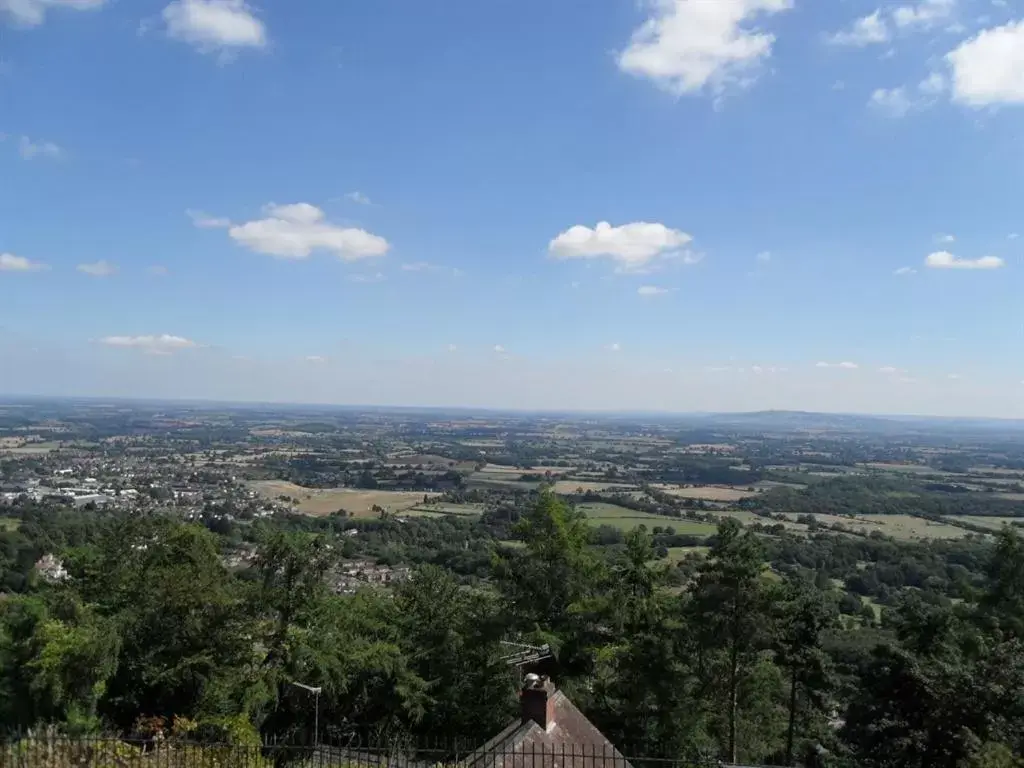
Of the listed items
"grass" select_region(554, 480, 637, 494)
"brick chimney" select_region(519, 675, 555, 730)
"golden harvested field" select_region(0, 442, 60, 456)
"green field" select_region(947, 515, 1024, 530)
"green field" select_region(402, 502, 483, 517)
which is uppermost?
"brick chimney" select_region(519, 675, 555, 730)

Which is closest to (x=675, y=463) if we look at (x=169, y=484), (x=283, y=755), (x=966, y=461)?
(x=966, y=461)

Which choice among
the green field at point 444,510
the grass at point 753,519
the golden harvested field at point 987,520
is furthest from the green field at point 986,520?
the green field at point 444,510

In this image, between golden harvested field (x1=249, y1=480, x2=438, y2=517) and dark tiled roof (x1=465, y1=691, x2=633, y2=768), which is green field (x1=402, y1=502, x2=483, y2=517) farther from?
dark tiled roof (x1=465, y1=691, x2=633, y2=768)

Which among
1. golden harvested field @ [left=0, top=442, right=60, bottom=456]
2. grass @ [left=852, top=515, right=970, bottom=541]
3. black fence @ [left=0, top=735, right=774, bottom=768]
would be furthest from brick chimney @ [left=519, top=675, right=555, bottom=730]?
golden harvested field @ [left=0, top=442, right=60, bottom=456]

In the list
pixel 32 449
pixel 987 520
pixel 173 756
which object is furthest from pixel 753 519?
pixel 32 449

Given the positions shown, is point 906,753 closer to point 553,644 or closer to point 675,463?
point 553,644

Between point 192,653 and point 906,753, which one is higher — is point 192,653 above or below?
above
